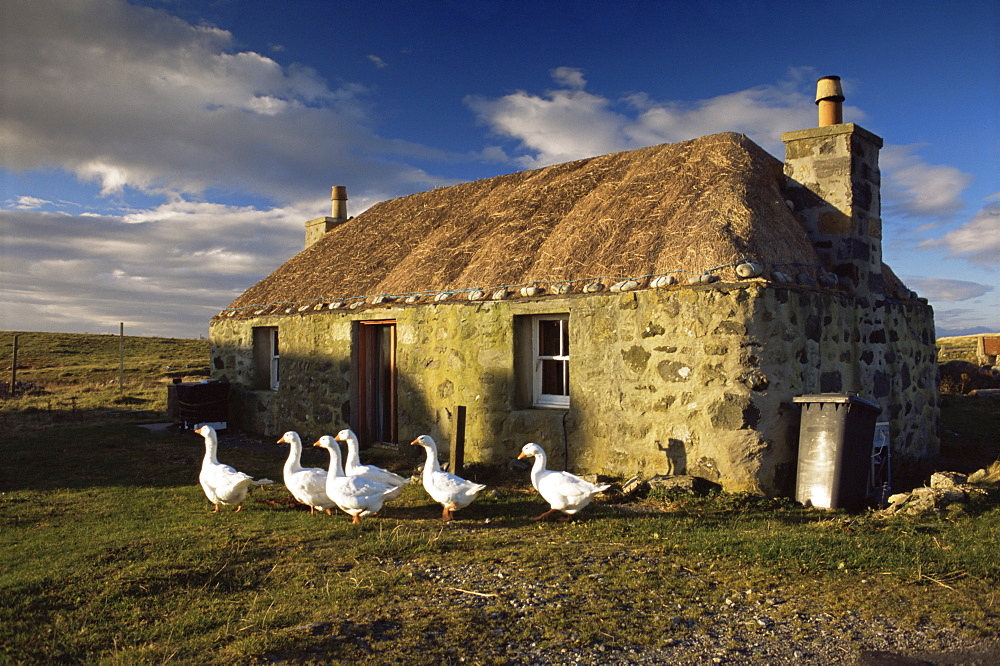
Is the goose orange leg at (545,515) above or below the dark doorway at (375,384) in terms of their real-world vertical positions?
below

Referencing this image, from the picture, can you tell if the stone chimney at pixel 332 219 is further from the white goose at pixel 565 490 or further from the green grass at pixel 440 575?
the white goose at pixel 565 490

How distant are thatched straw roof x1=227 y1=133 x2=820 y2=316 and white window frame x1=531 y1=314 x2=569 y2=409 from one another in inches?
23.1

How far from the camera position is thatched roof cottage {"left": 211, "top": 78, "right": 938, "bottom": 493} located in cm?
812

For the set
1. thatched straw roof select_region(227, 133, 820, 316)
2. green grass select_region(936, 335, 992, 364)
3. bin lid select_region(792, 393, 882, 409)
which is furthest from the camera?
green grass select_region(936, 335, 992, 364)

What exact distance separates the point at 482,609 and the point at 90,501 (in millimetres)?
6203

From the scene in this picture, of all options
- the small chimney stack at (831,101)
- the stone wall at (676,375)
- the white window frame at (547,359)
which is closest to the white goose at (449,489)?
the stone wall at (676,375)

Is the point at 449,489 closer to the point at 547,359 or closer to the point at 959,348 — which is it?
the point at 547,359

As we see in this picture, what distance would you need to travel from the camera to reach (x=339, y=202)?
18016mm

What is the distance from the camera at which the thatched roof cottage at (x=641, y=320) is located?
8.12 meters

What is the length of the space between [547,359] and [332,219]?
31.6ft

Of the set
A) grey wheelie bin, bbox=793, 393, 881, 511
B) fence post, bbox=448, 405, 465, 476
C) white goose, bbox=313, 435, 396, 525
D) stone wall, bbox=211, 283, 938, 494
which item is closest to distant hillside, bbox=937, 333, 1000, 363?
stone wall, bbox=211, 283, 938, 494

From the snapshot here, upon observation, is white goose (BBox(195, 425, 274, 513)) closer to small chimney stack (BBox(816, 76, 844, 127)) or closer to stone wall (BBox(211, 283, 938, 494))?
stone wall (BBox(211, 283, 938, 494))

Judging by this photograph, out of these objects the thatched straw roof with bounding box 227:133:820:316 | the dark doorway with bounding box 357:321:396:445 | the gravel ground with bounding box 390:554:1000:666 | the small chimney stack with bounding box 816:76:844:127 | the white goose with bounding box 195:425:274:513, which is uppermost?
the small chimney stack with bounding box 816:76:844:127

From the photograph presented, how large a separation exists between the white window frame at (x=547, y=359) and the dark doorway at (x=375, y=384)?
10.6ft
